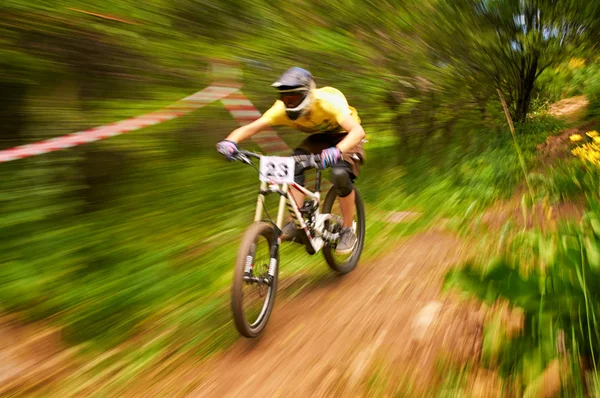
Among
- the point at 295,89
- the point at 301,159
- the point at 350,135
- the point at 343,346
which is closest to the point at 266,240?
the point at 301,159

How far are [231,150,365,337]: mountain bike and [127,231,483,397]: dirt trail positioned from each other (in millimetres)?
226

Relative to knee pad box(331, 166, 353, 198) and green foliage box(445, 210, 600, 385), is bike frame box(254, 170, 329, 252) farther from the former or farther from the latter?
green foliage box(445, 210, 600, 385)

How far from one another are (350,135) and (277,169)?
615 millimetres

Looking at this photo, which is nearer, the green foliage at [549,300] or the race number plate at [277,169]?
the green foliage at [549,300]

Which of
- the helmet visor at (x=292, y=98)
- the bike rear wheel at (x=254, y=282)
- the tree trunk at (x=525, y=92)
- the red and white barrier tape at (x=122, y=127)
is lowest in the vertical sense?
the tree trunk at (x=525, y=92)

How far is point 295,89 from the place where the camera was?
3.43 meters

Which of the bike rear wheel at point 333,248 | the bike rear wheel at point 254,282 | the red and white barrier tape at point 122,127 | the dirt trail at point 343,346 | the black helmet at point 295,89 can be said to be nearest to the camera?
the dirt trail at point 343,346

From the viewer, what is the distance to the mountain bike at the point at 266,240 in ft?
10.0

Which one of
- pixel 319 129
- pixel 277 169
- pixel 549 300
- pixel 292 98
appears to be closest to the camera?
pixel 549 300

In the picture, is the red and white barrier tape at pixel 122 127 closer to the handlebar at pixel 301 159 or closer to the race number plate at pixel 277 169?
the handlebar at pixel 301 159

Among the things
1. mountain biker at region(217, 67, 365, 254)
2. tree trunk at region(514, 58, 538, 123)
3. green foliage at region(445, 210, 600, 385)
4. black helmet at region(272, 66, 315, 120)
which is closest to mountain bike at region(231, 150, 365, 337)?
mountain biker at region(217, 67, 365, 254)

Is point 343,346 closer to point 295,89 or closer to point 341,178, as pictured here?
point 341,178

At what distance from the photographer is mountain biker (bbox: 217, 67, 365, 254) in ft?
11.2

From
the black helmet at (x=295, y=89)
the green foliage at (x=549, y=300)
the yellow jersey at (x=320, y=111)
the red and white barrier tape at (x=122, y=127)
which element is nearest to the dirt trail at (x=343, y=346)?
the green foliage at (x=549, y=300)
